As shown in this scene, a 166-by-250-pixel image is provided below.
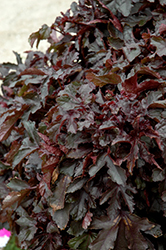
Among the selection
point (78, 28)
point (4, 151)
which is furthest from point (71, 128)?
point (4, 151)

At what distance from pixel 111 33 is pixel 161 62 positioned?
39 centimetres

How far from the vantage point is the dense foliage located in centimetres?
120

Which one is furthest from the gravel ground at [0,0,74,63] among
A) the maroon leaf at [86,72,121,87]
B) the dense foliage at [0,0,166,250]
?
the maroon leaf at [86,72,121,87]

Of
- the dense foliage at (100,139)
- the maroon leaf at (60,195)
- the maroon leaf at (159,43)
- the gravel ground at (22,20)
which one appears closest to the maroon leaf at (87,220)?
the dense foliage at (100,139)

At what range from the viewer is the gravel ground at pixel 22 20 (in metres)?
5.62

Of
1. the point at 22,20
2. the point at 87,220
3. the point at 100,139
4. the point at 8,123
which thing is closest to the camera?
the point at 100,139

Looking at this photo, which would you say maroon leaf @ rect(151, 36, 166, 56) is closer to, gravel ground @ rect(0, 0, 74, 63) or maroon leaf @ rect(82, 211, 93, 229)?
maroon leaf @ rect(82, 211, 93, 229)

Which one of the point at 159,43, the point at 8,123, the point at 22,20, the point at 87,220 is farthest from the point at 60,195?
the point at 22,20

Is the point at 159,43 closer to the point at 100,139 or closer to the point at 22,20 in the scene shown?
the point at 100,139

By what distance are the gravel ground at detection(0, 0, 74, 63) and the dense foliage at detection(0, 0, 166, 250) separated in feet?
12.8

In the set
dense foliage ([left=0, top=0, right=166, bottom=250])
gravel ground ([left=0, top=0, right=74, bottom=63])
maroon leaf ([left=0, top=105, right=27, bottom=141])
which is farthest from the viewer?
gravel ground ([left=0, top=0, right=74, bottom=63])

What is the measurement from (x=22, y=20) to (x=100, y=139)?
20.1 ft

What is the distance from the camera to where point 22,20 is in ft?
21.5

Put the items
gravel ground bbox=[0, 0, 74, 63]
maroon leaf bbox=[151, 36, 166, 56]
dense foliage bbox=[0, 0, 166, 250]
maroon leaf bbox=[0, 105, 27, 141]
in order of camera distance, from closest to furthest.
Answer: dense foliage bbox=[0, 0, 166, 250]
maroon leaf bbox=[151, 36, 166, 56]
maroon leaf bbox=[0, 105, 27, 141]
gravel ground bbox=[0, 0, 74, 63]
